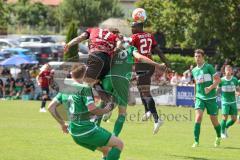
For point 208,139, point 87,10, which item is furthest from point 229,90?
point 87,10

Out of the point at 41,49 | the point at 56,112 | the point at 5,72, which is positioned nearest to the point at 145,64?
the point at 56,112

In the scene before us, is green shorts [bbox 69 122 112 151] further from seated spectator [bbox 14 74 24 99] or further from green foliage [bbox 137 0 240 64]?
green foliage [bbox 137 0 240 64]

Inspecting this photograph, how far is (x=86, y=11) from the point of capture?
8456cm

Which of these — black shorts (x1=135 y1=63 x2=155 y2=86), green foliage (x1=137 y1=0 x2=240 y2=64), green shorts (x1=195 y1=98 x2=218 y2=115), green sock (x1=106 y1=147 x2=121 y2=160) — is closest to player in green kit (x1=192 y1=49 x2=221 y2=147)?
green shorts (x1=195 y1=98 x2=218 y2=115)

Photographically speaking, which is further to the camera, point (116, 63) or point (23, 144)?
point (23, 144)

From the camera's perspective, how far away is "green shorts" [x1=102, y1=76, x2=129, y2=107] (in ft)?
45.1

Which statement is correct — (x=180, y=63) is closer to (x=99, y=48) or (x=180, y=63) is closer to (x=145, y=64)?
(x=145, y=64)

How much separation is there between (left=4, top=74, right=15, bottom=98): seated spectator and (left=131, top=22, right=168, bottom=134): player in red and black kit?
21.9 metres

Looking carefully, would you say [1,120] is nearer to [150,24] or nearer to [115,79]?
[115,79]

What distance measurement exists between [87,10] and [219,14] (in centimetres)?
4216

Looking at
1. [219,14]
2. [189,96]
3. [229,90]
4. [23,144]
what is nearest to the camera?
[23,144]

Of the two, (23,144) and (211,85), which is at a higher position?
(211,85)

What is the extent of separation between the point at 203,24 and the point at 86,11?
41684 mm

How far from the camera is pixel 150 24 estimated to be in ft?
164
